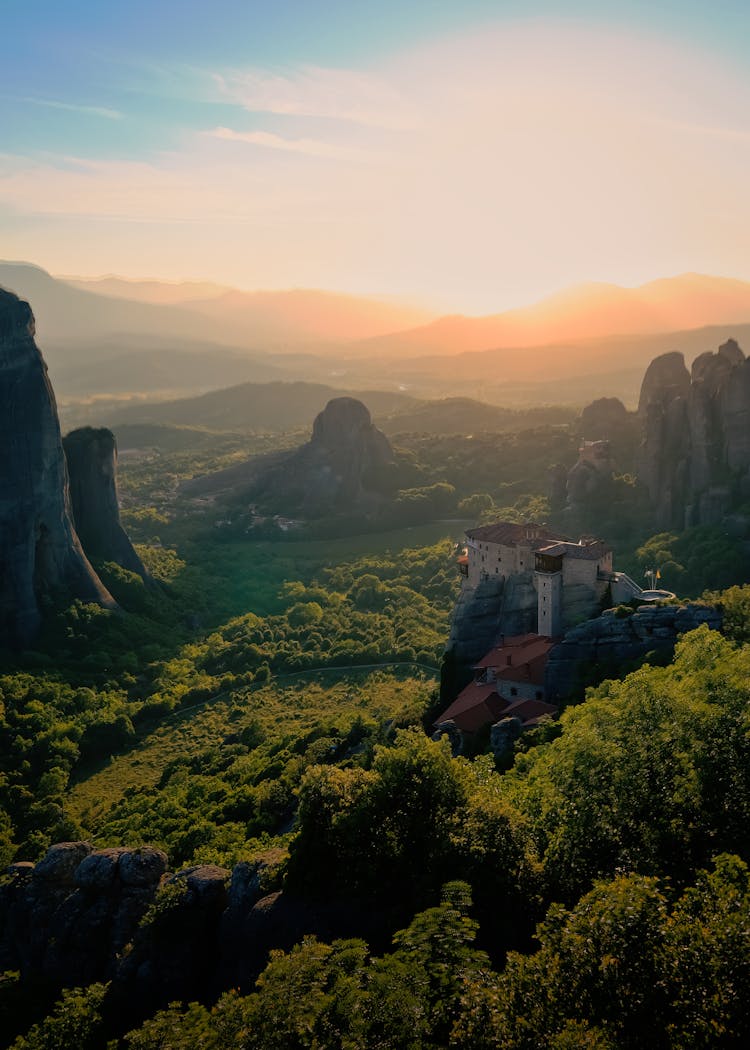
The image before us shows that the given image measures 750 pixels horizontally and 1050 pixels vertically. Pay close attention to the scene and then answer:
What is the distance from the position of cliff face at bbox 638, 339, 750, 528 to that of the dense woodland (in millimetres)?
13093

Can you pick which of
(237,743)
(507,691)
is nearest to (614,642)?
→ (507,691)

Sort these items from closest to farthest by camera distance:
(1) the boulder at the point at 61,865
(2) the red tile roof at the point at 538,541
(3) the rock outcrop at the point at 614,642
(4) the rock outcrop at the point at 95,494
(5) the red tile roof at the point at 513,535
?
1. (1) the boulder at the point at 61,865
2. (3) the rock outcrop at the point at 614,642
3. (2) the red tile roof at the point at 538,541
4. (5) the red tile roof at the point at 513,535
5. (4) the rock outcrop at the point at 95,494

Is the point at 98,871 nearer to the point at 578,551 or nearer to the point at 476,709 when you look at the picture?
the point at 476,709

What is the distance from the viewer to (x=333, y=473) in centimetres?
12412

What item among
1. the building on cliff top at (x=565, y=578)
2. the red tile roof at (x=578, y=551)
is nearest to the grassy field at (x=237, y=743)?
the building on cliff top at (x=565, y=578)

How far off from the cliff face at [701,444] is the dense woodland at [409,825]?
13.1m

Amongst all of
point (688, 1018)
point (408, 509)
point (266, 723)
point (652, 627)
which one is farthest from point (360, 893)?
point (408, 509)

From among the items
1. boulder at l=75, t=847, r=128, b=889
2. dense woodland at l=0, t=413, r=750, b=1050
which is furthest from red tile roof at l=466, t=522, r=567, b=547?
boulder at l=75, t=847, r=128, b=889

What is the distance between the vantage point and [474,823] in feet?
73.8

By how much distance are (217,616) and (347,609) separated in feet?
39.0

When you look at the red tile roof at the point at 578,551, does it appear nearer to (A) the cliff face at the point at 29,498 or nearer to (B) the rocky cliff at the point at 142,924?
Result: (B) the rocky cliff at the point at 142,924

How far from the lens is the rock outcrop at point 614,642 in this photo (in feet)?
128

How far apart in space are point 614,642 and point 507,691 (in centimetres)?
603

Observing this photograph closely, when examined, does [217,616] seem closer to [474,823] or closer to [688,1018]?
[474,823]
